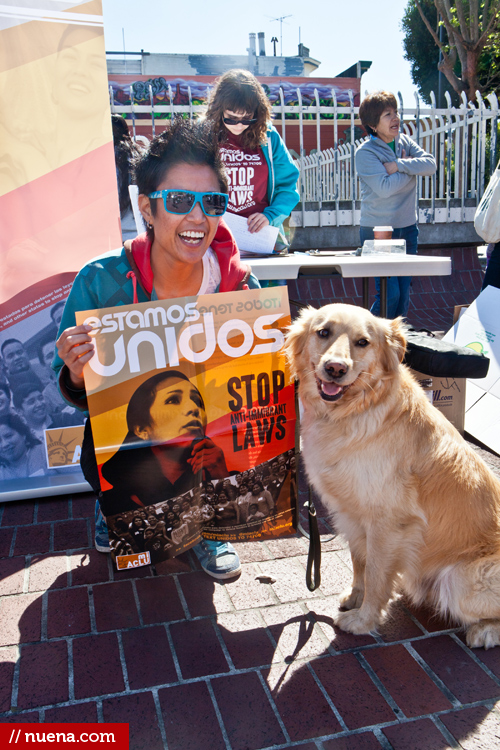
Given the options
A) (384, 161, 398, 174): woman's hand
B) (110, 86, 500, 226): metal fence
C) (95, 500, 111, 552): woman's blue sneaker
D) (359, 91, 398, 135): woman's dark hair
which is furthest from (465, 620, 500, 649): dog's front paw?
(110, 86, 500, 226): metal fence

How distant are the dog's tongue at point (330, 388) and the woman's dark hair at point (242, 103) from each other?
212cm

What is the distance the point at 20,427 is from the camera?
3051 mm

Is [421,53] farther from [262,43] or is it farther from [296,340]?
[296,340]

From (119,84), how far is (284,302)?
87.0ft

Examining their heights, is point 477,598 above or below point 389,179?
below

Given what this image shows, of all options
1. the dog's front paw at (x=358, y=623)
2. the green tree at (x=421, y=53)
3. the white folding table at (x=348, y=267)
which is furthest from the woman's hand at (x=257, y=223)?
the green tree at (x=421, y=53)

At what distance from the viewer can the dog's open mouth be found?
1930 mm

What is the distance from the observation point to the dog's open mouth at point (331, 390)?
76.0 inches

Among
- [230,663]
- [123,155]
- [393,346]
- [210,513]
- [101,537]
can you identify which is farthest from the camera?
[123,155]

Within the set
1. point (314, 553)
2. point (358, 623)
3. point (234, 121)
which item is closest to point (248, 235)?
point (234, 121)

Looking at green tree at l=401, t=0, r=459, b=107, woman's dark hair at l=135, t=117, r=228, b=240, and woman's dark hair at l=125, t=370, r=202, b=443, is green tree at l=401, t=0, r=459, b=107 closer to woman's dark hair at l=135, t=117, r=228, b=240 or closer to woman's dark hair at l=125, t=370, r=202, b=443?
woman's dark hair at l=135, t=117, r=228, b=240

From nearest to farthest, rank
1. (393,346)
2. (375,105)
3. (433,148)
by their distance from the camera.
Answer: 1. (393,346)
2. (375,105)
3. (433,148)

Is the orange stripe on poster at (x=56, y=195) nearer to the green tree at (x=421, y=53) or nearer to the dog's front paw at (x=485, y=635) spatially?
the dog's front paw at (x=485, y=635)

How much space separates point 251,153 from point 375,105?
5.02 ft
